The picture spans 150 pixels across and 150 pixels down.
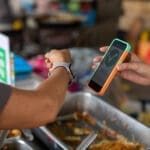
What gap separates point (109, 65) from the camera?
3.80ft

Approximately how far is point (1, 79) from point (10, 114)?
0.55m

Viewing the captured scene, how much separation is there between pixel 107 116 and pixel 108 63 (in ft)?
1.13

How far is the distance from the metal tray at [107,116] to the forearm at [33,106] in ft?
0.90

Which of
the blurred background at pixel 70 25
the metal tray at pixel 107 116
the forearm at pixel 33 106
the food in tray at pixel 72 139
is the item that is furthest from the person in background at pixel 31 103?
the blurred background at pixel 70 25

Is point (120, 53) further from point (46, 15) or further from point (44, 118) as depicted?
point (46, 15)

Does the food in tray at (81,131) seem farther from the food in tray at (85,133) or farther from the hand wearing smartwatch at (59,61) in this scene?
the hand wearing smartwatch at (59,61)

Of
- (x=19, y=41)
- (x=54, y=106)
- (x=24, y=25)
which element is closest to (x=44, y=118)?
(x=54, y=106)

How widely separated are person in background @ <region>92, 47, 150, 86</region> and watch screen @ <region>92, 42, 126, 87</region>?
4 cm

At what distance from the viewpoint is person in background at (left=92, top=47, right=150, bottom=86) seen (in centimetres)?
121

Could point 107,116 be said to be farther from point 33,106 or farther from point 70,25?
point 70,25

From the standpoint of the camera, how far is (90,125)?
1468 mm

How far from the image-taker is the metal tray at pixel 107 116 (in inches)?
51.3

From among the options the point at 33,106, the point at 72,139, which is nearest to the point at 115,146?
the point at 72,139

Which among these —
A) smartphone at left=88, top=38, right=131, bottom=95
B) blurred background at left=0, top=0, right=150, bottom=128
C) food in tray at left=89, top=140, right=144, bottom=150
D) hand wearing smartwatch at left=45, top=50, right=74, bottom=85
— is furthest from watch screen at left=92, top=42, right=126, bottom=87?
blurred background at left=0, top=0, right=150, bottom=128
